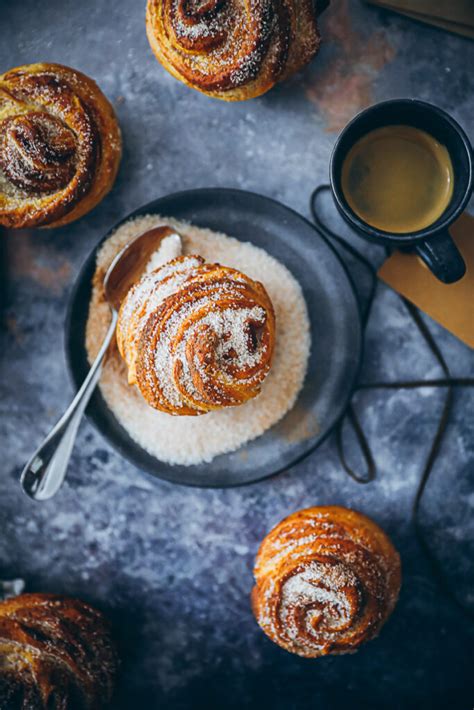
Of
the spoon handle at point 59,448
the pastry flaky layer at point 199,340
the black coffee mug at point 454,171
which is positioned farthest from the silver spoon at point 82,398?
the black coffee mug at point 454,171

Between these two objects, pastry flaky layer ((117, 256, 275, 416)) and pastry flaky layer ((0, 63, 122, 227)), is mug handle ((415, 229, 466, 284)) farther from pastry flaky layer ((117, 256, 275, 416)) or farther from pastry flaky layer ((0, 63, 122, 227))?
pastry flaky layer ((0, 63, 122, 227))

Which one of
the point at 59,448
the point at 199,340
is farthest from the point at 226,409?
the point at 59,448

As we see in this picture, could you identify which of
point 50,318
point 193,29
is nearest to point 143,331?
point 50,318

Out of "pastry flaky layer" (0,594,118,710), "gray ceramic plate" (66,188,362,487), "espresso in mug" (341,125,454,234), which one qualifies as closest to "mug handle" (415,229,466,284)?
"espresso in mug" (341,125,454,234)

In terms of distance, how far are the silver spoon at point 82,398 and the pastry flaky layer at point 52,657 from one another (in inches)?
11.0

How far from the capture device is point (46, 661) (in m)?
1.48

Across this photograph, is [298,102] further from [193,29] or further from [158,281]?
[158,281]

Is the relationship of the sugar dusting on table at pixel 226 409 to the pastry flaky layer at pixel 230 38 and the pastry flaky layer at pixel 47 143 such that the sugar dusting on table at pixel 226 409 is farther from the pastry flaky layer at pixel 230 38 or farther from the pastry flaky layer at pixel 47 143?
the pastry flaky layer at pixel 230 38

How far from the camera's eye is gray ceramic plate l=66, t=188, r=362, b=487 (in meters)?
1.54

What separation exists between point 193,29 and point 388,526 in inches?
49.6

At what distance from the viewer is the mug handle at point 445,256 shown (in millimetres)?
1317

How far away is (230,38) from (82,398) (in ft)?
2.91

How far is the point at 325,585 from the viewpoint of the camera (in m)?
1.41

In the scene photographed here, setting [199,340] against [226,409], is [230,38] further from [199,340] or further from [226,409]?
[226,409]
